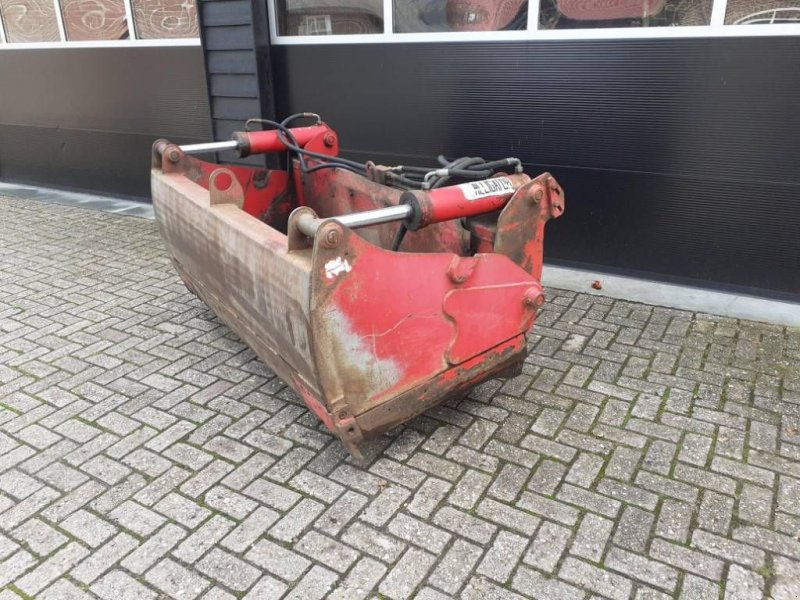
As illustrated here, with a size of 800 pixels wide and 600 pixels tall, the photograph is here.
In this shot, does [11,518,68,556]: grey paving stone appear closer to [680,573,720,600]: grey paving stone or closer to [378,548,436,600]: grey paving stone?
[378,548,436,600]: grey paving stone

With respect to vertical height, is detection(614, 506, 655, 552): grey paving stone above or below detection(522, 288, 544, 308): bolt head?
below

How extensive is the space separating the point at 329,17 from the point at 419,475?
425cm

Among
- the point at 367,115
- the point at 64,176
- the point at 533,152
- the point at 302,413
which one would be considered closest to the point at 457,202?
the point at 302,413

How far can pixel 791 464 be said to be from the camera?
2760 mm

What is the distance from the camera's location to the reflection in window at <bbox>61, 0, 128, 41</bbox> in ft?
22.4

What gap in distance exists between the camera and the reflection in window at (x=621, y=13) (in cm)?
413

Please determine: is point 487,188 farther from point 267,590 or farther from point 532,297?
point 267,590

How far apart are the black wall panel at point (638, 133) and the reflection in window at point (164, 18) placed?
1.98m

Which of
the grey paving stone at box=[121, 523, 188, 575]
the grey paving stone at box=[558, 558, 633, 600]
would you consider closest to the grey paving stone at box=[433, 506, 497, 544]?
the grey paving stone at box=[558, 558, 633, 600]

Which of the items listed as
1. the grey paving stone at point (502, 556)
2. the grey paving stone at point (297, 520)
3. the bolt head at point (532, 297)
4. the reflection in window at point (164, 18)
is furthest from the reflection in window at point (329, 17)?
the grey paving stone at point (502, 556)

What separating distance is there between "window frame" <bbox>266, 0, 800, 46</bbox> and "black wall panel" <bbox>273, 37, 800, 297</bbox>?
53 mm

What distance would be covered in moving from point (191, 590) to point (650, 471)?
185 cm

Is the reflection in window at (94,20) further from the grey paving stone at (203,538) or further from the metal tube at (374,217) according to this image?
the grey paving stone at (203,538)

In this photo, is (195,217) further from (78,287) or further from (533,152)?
(533,152)
